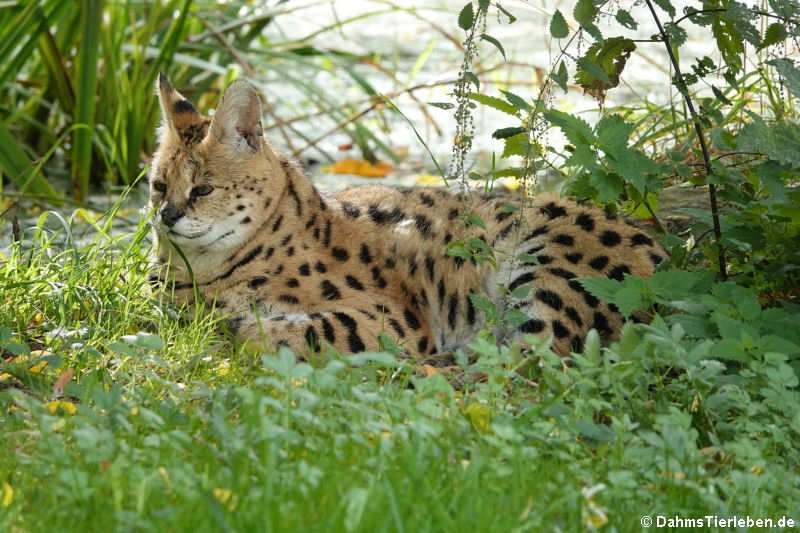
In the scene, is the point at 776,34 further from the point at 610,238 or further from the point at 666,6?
the point at 610,238

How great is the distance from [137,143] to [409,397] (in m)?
4.24

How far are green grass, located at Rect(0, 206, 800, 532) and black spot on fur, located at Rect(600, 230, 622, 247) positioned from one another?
37.3 inches

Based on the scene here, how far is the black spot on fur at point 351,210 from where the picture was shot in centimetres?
512

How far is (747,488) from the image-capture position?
9.45ft

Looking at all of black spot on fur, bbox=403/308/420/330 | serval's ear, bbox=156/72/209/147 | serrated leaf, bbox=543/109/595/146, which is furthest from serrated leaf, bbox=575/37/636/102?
serval's ear, bbox=156/72/209/147

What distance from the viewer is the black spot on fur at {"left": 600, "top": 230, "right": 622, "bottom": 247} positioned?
470 cm

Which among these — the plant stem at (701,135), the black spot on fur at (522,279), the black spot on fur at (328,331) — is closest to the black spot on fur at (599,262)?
the black spot on fur at (522,279)

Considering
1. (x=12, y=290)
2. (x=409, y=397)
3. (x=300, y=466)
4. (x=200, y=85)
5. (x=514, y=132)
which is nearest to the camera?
(x=300, y=466)

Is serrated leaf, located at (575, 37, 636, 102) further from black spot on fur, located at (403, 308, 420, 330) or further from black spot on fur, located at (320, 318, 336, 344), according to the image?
black spot on fur, located at (320, 318, 336, 344)

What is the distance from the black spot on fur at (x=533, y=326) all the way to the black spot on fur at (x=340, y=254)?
899 millimetres

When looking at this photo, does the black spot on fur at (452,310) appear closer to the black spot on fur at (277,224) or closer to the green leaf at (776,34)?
the black spot on fur at (277,224)

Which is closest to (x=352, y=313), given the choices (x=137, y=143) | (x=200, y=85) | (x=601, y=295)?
(x=601, y=295)

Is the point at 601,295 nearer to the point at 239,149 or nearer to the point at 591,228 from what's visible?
the point at 591,228

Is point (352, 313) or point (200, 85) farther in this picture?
point (200, 85)
